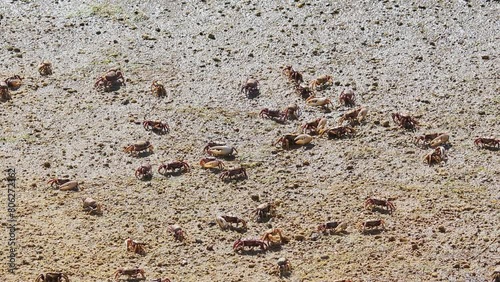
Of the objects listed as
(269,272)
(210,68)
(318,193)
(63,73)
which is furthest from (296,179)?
(63,73)

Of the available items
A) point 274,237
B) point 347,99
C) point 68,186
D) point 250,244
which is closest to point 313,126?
point 347,99

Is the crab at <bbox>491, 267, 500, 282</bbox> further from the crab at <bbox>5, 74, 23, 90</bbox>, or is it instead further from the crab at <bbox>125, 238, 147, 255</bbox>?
the crab at <bbox>5, 74, 23, 90</bbox>

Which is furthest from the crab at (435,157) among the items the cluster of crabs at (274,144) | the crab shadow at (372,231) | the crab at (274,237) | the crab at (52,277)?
the crab at (52,277)

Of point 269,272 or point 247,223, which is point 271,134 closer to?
point 247,223

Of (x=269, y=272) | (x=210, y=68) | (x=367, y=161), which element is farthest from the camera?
(x=210, y=68)

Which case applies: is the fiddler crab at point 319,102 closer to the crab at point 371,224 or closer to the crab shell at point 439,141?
the crab shell at point 439,141
